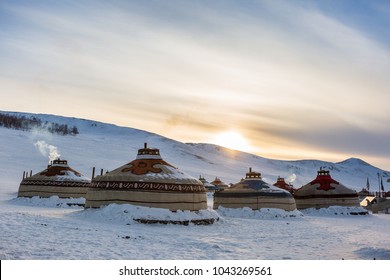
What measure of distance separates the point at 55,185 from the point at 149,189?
12.8 meters

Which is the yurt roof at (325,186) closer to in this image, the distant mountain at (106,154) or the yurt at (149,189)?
the yurt at (149,189)

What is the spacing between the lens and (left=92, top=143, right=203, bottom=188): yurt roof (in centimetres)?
1683

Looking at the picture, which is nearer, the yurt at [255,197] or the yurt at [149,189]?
the yurt at [149,189]

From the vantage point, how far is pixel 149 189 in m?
16.4

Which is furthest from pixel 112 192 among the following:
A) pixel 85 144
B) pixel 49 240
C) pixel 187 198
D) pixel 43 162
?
pixel 85 144

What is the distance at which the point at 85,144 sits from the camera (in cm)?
9544

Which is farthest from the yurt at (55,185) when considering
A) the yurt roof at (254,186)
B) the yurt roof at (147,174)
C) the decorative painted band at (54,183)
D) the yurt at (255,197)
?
the yurt roof at (254,186)

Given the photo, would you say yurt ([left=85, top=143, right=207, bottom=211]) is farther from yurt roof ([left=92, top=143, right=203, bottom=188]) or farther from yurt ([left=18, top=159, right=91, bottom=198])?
yurt ([left=18, top=159, right=91, bottom=198])

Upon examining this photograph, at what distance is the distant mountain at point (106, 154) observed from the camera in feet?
214

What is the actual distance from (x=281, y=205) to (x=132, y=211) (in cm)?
1023

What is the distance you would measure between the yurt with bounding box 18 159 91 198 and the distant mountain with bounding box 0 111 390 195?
11686 millimetres

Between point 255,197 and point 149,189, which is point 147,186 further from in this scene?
point 255,197

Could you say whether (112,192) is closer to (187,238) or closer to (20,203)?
(187,238)

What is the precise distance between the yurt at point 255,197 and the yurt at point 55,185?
9.51 meters
